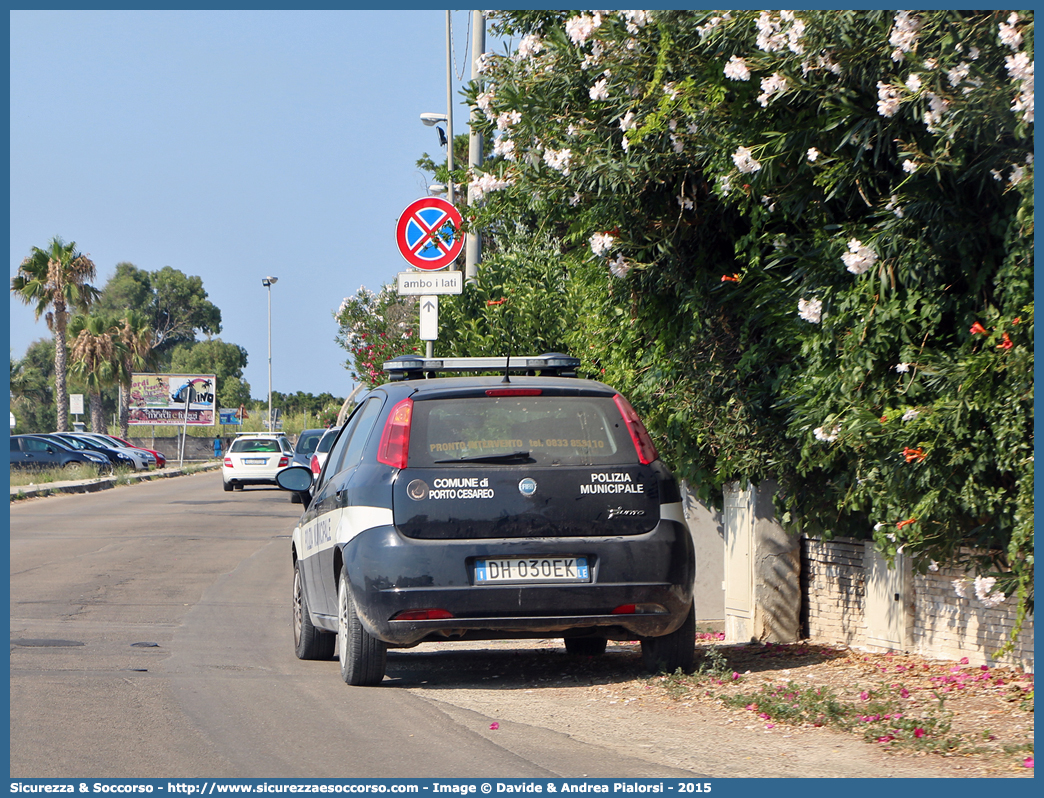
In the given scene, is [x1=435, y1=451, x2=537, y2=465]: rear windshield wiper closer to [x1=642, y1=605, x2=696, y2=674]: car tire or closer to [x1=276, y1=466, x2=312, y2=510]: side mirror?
[x1=642, y1=605, x2=696, y2=674]: car tire

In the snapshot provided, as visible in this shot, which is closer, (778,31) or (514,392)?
(778,31)

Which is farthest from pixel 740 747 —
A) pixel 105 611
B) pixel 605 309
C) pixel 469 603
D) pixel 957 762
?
pixel 105 611

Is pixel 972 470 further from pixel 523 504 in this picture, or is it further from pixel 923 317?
pixel 523 504

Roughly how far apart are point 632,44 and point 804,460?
103 inches

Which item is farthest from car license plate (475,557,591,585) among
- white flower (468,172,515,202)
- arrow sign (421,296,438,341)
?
arrow sign (421,296,438,341)

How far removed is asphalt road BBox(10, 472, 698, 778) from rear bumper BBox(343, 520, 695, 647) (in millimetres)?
466

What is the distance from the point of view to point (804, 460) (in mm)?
7438

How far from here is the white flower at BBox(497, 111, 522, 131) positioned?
810 cm

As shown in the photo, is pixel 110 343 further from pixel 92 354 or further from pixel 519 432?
pixel 519 432

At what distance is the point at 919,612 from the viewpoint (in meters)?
7.48

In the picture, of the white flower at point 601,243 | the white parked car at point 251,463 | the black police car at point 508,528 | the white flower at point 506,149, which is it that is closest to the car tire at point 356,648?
the black police car at point 508,528

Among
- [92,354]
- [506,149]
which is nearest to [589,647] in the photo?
[506,149]

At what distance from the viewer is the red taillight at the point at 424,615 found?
648cm

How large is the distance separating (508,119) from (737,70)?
2.24 metres
